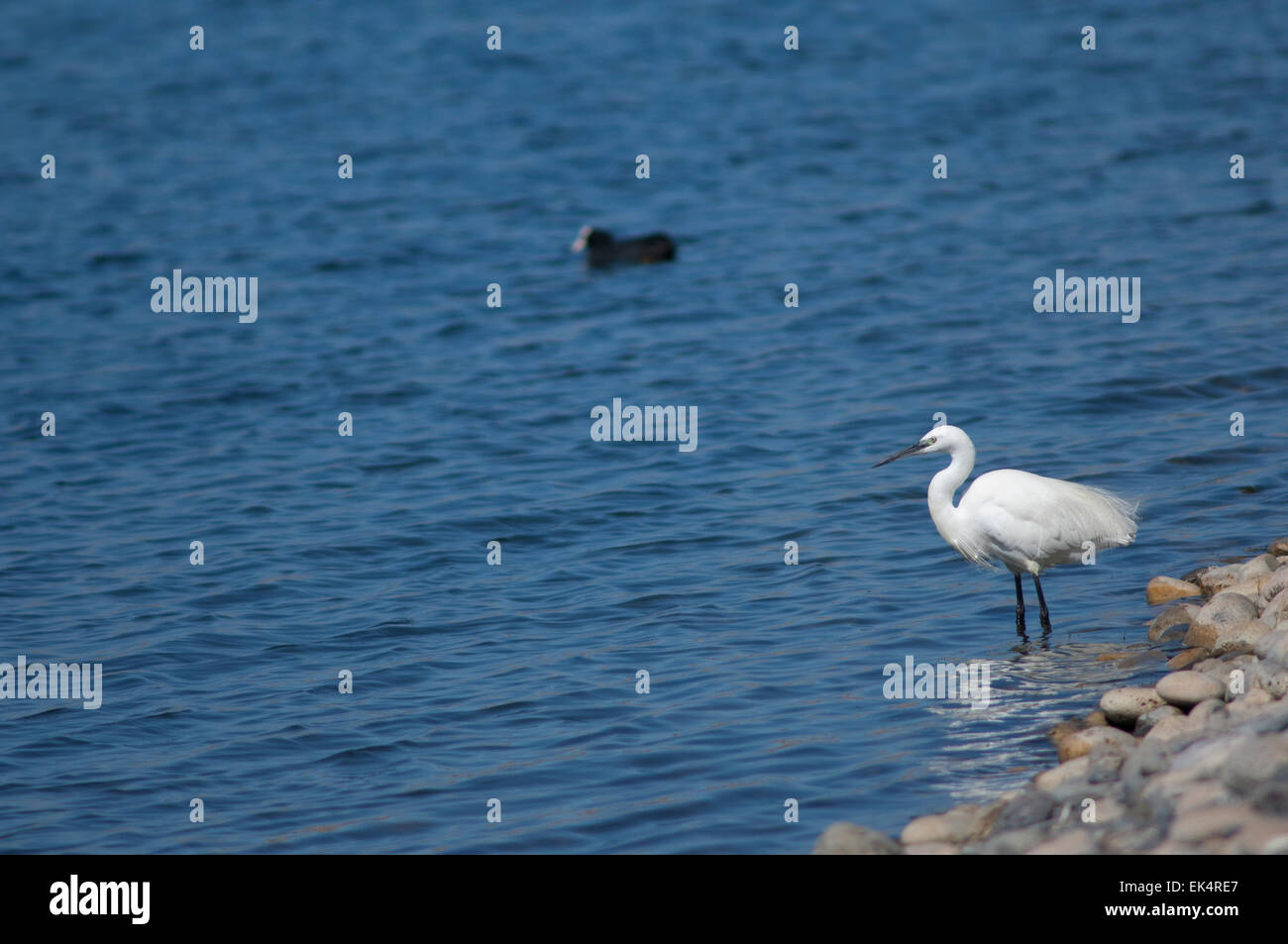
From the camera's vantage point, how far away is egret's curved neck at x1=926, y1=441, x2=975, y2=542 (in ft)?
33.0

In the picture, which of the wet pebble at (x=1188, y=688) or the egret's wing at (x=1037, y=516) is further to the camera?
the egret's wing at (x=1037, y=516)

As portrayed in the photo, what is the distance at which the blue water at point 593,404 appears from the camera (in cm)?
872

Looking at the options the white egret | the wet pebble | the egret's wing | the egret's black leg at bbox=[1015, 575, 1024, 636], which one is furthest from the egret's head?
the wet pebble

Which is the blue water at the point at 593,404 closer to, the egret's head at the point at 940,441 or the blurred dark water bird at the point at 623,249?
the blurred dark water bird at the point at 623,249

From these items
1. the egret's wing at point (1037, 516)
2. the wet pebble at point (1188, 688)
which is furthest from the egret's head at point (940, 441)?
the wet pebble at point (1188, 688)

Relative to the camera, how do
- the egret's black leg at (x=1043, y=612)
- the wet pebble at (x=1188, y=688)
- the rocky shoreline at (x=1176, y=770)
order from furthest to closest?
the egret's black leg at (x=1043, y=612) → the wet pebble at (x=1188, y=688) → the rocky shoreline at (x=1176, y=770)

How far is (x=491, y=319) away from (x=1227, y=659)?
504 inches

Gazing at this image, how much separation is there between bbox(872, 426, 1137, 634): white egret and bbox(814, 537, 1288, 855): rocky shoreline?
0.88 metres

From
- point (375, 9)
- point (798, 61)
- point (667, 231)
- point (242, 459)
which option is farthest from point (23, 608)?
point (375, 9)

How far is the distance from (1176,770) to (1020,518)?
3.56 metres

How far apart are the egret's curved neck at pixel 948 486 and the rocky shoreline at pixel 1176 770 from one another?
159 centimetres

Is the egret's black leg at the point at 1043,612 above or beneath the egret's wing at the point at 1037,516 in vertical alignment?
beneath

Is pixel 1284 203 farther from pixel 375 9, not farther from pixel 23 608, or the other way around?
pixel 375 9

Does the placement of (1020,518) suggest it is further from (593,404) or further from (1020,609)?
(593,404)
